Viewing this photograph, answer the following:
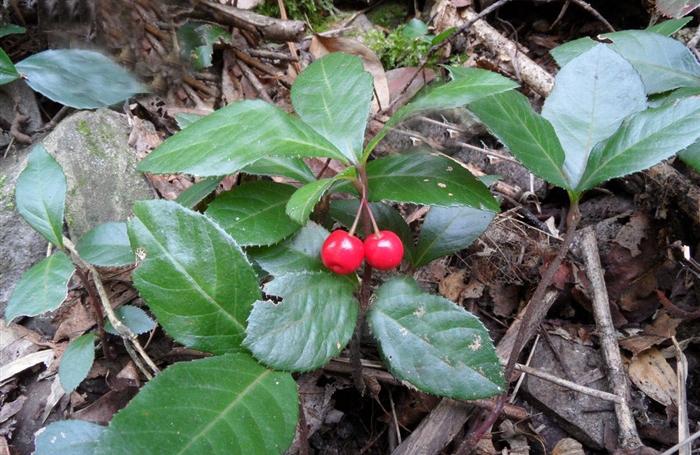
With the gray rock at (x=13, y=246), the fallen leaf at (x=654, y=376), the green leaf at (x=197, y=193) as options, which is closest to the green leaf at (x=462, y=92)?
the green leaf at (x=197, y=193)

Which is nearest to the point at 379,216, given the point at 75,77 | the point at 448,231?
the point at 448,231

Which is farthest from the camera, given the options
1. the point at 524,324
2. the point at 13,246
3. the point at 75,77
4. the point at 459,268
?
the point at 75,77

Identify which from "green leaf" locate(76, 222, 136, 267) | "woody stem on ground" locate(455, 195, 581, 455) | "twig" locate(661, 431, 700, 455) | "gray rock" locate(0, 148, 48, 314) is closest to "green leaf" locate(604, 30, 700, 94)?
"woody stem on ground" locate(455, 195, 581, 455)

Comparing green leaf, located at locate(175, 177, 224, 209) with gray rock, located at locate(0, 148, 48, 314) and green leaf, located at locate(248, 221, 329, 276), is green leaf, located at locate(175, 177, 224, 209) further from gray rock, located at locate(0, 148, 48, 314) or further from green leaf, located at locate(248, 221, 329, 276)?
gray rock, located at locate(0, 148, 48, 314)

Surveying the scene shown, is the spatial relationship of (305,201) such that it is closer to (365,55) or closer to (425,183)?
(425,183)

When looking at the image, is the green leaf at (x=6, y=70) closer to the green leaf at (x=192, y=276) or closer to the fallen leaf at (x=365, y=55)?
the green leaf at (x=192, y=276)

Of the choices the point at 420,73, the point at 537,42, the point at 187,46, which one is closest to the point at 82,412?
the point at 187,46
